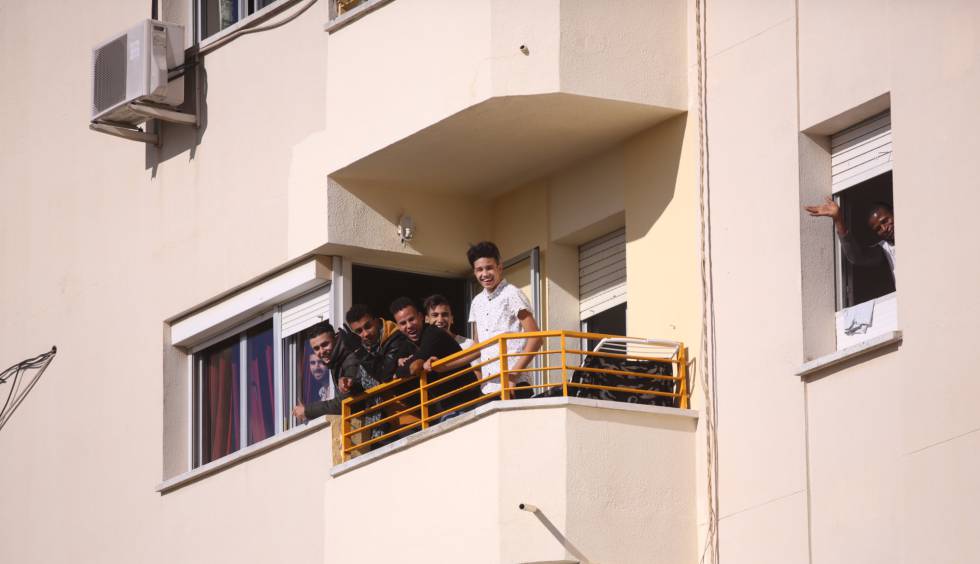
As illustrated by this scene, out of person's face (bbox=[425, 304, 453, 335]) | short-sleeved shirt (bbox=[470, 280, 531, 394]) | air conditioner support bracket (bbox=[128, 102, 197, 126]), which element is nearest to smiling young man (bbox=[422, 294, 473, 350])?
person's face (bbox=[425, 304, 453, 335])

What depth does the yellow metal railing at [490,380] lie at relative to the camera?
15.2 meters

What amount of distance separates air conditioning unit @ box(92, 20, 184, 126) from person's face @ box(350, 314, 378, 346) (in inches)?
154

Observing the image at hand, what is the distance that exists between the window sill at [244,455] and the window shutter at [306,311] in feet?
3.34

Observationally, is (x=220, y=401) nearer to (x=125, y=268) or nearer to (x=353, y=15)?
(x=125, y=268)

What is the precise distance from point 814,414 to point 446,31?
14.0 ft

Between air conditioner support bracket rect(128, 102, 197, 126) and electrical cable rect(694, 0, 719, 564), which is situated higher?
air conditioner support bracket rect(128, 102, 197, 126)

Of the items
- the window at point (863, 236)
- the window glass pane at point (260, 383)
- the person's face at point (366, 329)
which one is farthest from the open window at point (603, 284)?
the window glass pane at point (260, 383)

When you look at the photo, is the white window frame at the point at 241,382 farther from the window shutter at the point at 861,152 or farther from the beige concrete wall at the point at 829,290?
the window shutter at the point at 861,152

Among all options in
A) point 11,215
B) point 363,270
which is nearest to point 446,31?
point 363,270

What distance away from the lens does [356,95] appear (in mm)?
17516

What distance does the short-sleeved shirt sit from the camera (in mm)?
15844

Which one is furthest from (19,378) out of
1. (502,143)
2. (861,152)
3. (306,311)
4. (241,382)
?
(861,152)

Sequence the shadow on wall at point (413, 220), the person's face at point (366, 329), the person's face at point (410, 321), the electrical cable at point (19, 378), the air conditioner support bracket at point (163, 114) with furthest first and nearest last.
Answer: the electrical cable at point (19, 378) → the air conditioner support bracket at point (163, 114) → the shadow on wall at point (413, 220) → the person's face at point (366, 329) → the person's face at point (410, 321)

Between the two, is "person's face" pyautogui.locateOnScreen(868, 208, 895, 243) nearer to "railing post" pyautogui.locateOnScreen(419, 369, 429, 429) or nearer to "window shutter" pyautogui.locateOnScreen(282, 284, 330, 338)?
"railing post" pyautogui.locateOnScreen(419, 369, 429, 429)
